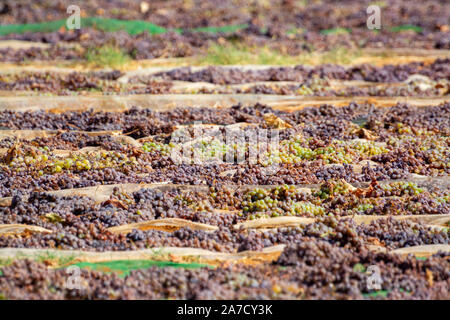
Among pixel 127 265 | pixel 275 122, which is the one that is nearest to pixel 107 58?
pixel 275 122

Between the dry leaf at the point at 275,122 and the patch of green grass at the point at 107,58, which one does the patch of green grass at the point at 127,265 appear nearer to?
the dry leaf at the point at 275,122

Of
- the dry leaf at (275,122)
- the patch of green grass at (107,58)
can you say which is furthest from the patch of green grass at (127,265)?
the patch of green grass at (107,58)

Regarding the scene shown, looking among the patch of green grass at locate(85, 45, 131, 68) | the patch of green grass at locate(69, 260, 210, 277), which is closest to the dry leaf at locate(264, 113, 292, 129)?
the patch of green grass at locate(69, 260, 210, 277)

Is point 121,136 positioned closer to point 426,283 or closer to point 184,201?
point 184,201

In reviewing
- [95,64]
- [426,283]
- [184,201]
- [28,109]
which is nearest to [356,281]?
[426,283]

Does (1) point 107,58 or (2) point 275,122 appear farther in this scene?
(1) point 107,58

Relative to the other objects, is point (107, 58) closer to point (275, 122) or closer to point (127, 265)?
point (275, 122)

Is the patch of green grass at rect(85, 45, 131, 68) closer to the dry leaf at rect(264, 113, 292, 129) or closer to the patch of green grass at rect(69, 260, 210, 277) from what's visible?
the dry leaf at rect(264, 113, 292, 129)

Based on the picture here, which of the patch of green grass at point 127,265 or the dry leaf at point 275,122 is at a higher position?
the dry leaf at point 275,122
